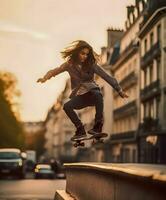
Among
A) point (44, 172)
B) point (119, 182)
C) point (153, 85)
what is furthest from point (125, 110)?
point (119, 182)

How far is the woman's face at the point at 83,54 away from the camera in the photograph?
7.27 meters

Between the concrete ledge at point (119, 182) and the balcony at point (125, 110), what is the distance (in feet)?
190

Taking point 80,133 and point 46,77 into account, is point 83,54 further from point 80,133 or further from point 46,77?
point 80,133

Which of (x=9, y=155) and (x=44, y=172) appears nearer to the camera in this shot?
(x=9, y=155)

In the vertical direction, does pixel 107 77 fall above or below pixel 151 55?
below

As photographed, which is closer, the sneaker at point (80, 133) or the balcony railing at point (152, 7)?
the sneaker at point (80, 133)

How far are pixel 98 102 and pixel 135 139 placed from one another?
5538cm

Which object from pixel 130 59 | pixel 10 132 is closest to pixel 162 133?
pixel 130 59

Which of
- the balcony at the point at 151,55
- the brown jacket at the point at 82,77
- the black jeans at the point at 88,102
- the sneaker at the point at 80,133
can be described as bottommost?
the sneaker at the point at 80,133

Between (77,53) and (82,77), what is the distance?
12.3 inches

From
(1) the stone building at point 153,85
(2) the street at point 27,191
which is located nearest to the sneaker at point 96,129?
(2) the street at point 27,191

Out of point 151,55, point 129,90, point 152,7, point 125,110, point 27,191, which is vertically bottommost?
point 27,191

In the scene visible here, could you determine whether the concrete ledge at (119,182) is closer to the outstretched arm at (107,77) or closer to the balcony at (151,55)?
the outstretched arm at (107,77)

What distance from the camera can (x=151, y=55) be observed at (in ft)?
180
